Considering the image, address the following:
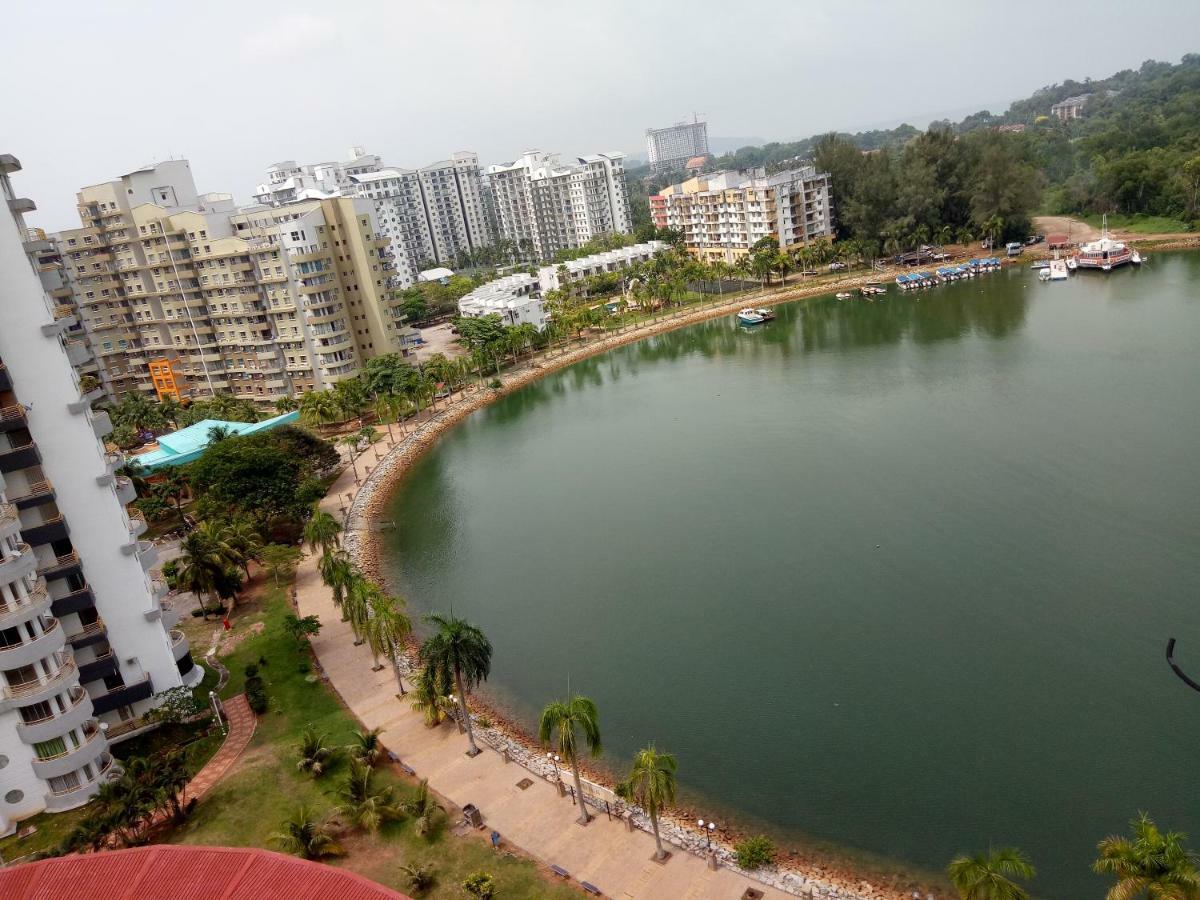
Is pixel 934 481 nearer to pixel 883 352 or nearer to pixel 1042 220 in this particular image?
pixel 883 352

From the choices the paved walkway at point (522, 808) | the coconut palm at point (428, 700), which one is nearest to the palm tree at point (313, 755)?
the paved walkway at point (522, 808)

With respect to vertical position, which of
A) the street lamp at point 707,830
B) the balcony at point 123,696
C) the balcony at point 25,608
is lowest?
the street lamp at point 707,830

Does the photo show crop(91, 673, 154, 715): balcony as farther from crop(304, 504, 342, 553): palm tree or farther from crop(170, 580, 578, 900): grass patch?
crop(304, 504, 342, 553): palm tree

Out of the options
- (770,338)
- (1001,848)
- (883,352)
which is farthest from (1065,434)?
(770,338)

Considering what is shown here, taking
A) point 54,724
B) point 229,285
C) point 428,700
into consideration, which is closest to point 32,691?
point 54,724

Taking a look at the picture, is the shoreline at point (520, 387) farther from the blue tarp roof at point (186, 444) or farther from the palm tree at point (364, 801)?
the blue tarp roof at point (186, 444)
